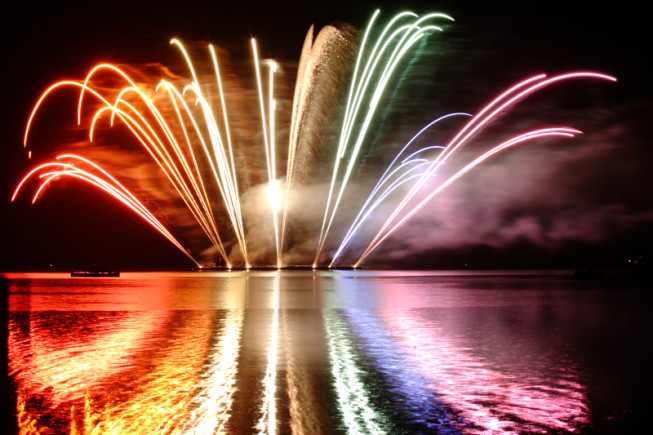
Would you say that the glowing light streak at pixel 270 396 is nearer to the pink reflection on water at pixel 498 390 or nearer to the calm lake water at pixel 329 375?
the calm lake water at pixel 329 375

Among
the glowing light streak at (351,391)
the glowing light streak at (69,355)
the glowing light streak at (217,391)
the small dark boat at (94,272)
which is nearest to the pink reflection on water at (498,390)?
the glowing light streak at (351,391)

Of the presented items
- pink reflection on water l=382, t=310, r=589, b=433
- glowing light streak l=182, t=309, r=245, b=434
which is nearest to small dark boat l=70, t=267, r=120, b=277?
glowing light streak l=182, t=309, r=245, b=434

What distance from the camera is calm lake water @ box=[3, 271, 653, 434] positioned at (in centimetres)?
702

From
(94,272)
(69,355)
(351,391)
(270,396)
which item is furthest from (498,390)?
(94,272)

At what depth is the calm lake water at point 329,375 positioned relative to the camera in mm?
7020

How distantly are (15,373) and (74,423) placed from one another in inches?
151

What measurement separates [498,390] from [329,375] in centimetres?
262

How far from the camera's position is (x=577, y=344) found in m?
13.6

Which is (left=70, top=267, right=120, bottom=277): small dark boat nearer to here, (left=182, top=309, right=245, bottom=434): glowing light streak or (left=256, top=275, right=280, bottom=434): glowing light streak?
(left=182, top=309, right=245, bottom=434): glowing light streak

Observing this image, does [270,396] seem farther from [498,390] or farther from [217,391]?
[498,390]

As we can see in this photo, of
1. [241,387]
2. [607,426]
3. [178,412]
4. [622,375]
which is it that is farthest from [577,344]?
[178,412]

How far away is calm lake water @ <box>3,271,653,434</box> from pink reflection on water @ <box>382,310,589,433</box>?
3cm

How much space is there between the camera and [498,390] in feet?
28.4

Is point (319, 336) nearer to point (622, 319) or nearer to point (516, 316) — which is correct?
point (516, 316)
